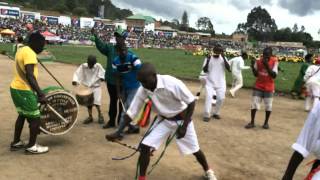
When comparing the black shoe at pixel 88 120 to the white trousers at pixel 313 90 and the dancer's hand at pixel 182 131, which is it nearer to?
the dancer's hand at pixel 182 131

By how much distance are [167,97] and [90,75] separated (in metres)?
4.62

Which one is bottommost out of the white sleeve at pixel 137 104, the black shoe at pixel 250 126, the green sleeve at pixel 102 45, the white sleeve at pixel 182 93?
the black shoe at pixel 250 126

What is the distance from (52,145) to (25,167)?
123 centimetres

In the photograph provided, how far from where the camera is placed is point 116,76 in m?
8.77

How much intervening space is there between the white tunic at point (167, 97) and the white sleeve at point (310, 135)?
2.13 m

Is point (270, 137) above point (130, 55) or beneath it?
beneath

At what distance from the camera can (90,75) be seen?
970cm

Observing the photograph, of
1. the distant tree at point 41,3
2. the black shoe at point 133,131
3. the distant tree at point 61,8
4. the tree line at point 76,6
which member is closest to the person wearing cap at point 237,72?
the black shoe at point 133,131

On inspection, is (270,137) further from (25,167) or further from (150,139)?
(25,167)

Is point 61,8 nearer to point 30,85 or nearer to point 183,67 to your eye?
point 183,67

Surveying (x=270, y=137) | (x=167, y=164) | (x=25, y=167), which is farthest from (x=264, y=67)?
(x=25, y=167)

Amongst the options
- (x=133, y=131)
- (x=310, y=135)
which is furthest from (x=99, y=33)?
(x=310, y=135)

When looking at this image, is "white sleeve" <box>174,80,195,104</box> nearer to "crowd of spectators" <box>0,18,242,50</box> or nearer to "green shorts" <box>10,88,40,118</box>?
"green shorts" <box>10,88,40,118</box>

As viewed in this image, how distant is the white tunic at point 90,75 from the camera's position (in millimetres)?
9625
